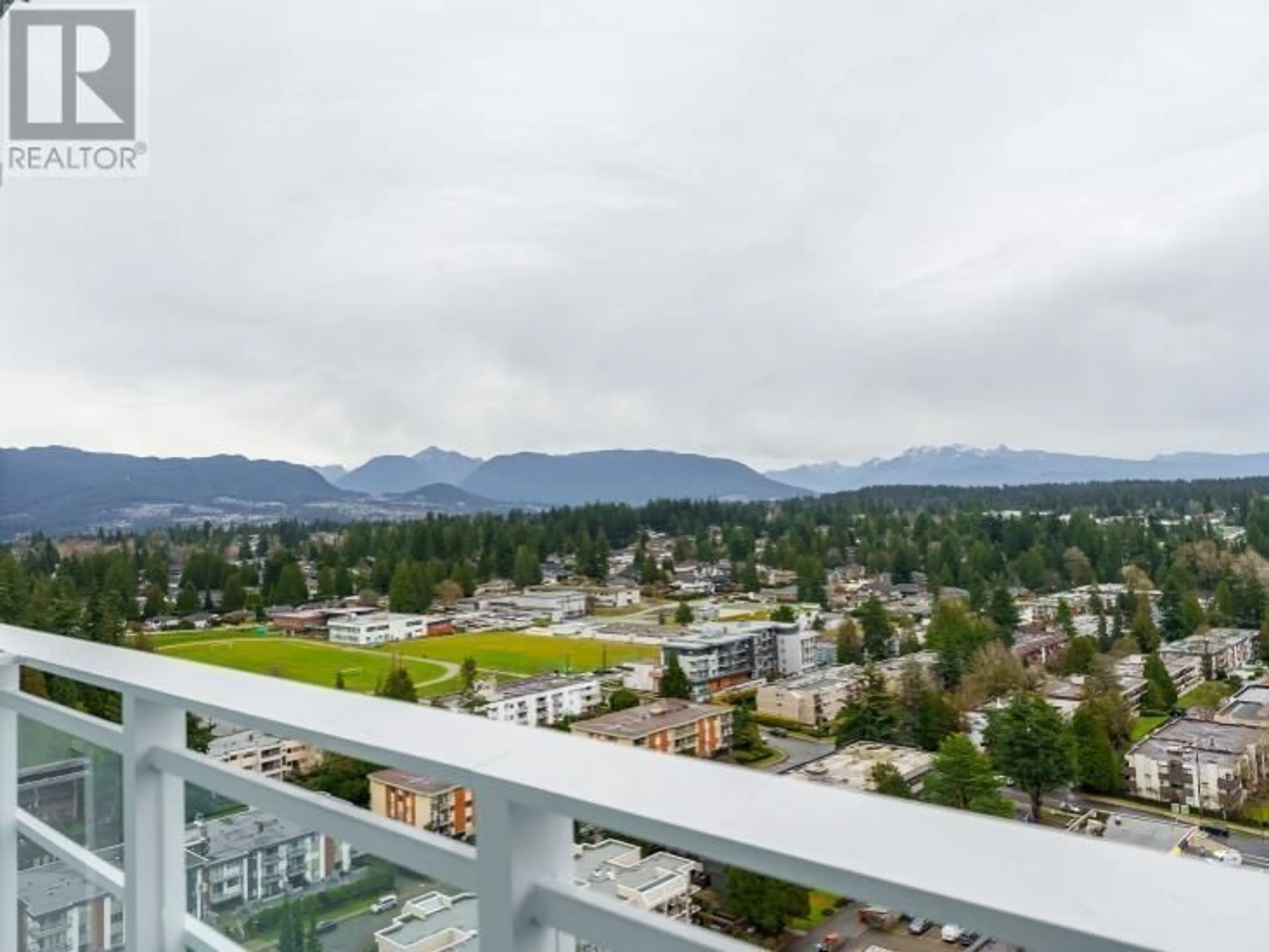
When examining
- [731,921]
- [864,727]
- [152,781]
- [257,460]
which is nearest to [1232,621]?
[864,727]

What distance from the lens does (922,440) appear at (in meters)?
5.19

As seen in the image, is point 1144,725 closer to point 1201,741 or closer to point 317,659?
point 1201,741

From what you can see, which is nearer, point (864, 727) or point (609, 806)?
point (609, 806)

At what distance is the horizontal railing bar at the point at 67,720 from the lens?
129cm

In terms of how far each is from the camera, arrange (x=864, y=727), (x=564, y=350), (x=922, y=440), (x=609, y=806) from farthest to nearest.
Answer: (x=564, y=350) → (x=922, y=440) → (x=864, y=727) → (x=609, y=806)

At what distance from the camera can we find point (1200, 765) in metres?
1.58

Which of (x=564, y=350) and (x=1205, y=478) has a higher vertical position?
(x=564, y=350)

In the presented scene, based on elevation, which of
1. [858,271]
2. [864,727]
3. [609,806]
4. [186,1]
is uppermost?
[186,1]

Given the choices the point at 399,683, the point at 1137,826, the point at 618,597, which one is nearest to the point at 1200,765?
the point at 1137,826

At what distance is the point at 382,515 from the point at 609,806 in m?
4.45

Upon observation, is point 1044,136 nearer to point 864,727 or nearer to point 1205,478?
point 1205,478

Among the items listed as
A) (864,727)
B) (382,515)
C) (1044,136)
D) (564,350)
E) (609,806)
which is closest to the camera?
(609,806)

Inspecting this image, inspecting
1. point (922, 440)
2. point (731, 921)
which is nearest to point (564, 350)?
point (922, 440)

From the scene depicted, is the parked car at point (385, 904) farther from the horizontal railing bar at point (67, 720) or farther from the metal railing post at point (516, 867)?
the horizontal railing bar at point (67, 720)
